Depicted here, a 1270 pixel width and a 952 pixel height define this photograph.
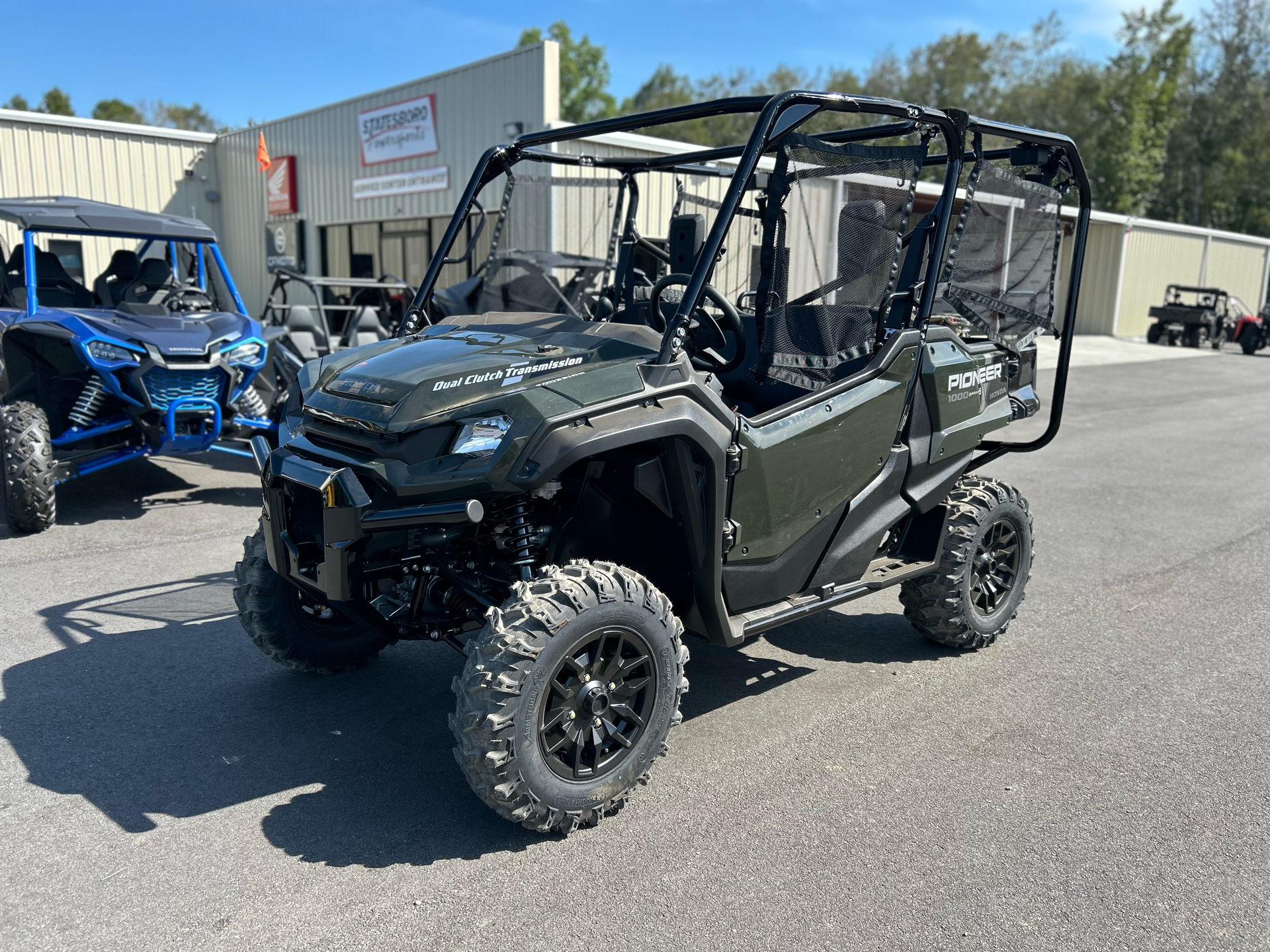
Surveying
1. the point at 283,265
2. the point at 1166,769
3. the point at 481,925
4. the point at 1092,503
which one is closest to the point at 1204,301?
the point at 1092,503

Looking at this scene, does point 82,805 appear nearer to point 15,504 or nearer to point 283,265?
point 15,504

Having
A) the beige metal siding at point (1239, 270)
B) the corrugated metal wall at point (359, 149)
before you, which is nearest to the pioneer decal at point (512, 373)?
the corrugated metal wall at point (359, 149)

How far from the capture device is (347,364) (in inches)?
142

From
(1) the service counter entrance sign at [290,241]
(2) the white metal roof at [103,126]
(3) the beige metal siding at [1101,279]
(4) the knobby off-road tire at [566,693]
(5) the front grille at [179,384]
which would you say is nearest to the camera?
(4) the knobby off-road tire at [566,693]

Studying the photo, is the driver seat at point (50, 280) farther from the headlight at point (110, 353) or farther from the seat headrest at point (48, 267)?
the headlight at point (110, 353)

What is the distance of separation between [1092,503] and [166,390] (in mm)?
7078

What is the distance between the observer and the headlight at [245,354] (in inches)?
279

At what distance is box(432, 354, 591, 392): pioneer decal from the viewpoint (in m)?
3.16

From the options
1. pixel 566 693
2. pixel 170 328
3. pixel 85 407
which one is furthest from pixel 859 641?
pixel 85 407

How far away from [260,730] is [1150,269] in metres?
33.8

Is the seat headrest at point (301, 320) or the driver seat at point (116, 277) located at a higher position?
the driver seat at point (116, 277)

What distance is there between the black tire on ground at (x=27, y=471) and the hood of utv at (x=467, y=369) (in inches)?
138

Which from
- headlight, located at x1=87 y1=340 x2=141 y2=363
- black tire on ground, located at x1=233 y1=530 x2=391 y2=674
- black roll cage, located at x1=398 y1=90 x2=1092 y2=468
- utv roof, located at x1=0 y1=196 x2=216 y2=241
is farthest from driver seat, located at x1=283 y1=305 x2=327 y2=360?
black tire on ground, located at x1=233 y1=530 x2=391 y2=674

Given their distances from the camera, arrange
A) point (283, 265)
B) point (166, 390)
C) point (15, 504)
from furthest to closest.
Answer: point (283, 265) < point (166, 390) < point (15, 504)
